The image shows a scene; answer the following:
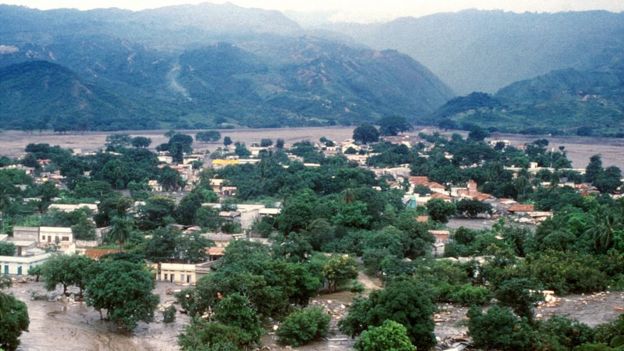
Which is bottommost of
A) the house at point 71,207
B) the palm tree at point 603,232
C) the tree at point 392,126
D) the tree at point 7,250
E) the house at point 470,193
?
the tree at point 7,250

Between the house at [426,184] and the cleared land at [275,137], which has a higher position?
the cleared land at [275,137]

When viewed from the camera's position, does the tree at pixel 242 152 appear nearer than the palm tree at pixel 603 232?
No

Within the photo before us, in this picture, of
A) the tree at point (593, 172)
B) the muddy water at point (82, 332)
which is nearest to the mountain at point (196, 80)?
the tree at point (593, 172)

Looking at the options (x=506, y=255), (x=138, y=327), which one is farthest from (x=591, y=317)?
(x=138, y=327)

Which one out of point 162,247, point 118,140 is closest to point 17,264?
point 162,247

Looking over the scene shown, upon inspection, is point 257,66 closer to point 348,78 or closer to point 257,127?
point 348,78

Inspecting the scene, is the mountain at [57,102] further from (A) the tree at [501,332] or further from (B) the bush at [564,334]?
(B) the bush at [564,334]
